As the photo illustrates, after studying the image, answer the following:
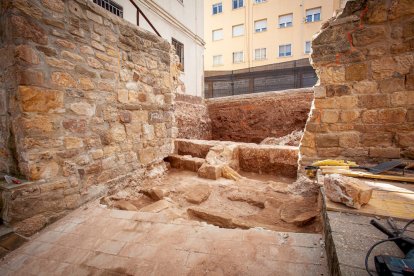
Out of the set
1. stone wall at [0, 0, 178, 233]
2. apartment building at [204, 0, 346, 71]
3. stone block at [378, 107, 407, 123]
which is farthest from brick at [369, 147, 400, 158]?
apartment building at [204, 0, 346, 71]

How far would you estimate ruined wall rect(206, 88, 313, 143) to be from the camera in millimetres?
7495

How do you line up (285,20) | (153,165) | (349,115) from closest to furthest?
(349,115) → (153,165) → (285,20)

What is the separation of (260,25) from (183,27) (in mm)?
11192

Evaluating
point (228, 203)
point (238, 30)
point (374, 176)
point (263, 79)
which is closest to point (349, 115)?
point (374, 176)

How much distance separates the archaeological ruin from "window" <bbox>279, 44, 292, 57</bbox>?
674 inches

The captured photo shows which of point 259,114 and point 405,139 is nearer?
point 405,139

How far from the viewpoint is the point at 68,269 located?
5.31 ft

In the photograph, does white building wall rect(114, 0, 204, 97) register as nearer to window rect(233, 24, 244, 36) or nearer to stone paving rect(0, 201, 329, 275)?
stone paving rect(0, 201, 329, 275)

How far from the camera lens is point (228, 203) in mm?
2697

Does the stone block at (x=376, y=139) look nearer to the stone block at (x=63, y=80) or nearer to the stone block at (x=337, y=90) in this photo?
the stone block at (x=337, y=90)

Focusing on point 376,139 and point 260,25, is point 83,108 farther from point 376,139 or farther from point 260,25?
point 260,25

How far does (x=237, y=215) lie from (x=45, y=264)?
1.85 metres

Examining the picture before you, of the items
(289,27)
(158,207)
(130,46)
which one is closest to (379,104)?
(158,207)

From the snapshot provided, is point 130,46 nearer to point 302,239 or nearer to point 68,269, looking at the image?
point 68,269
